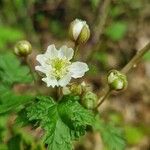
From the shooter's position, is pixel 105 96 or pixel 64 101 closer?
pixel 64 101

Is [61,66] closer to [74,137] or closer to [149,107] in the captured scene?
[74,137]

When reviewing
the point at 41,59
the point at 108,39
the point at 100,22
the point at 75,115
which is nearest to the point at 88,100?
the point at 75,115

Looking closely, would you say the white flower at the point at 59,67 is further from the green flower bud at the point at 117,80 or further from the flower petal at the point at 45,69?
the green flower bud at the point at 117,80

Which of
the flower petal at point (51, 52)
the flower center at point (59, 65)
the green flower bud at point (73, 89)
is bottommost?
the green flower bud at point (73, 89)

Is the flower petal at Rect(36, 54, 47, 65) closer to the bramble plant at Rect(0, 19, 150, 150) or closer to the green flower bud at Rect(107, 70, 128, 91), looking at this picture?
the bramble plant at Rect(0, 19, 150, 150)

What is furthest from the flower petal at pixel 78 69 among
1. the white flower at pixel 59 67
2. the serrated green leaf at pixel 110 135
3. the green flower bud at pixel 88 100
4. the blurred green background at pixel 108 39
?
the blurred green background at pixel 108 39

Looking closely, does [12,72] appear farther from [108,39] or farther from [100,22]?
[108,39]
